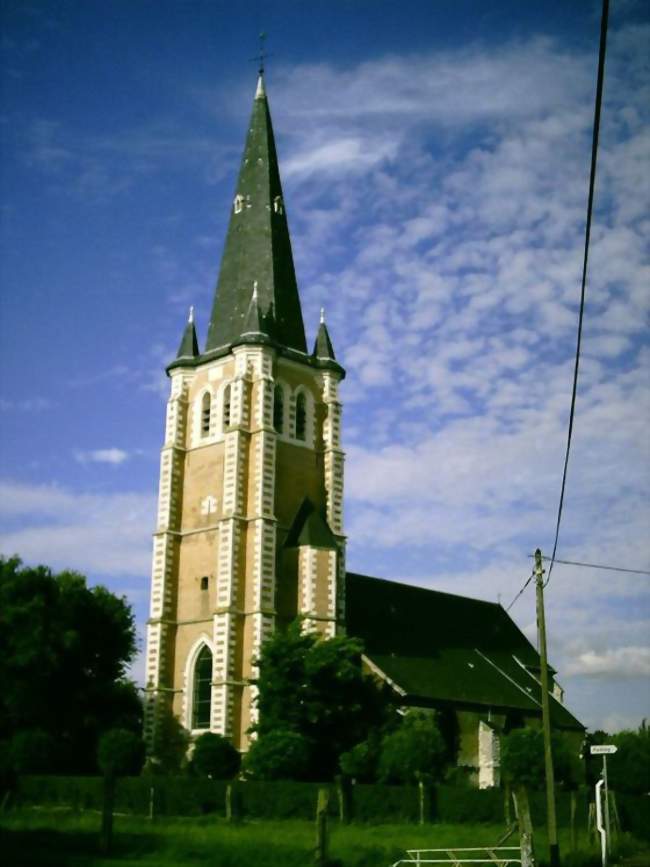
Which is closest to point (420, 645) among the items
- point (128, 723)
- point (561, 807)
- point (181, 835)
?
point (128, 723)

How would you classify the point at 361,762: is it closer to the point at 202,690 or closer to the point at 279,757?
the point at 279,757

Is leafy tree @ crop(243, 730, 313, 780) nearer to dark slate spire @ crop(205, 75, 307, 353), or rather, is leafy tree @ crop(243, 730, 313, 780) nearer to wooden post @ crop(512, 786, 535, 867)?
wooden post @ crop(512, 786, 535, 867)

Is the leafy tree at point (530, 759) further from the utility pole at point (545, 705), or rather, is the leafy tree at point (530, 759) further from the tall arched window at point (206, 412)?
the tall arched window at point (206, 412)

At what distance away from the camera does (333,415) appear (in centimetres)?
5453

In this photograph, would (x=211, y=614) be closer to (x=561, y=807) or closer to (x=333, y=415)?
(x=333, y=415)

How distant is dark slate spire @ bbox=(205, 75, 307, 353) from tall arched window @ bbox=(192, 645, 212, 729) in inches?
617

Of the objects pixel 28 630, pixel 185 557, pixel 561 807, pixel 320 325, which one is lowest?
pixel 561 807

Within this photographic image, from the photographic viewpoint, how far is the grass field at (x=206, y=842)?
19980mm

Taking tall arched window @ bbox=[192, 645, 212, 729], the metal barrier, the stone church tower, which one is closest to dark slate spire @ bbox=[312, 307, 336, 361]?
the stone church tower

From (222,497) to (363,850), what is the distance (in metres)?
28.5

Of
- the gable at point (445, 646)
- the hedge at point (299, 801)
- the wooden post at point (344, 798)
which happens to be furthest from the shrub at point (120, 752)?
the gable at point (445, 646)

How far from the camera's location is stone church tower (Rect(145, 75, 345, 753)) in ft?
155

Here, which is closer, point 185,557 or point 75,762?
point 75,762

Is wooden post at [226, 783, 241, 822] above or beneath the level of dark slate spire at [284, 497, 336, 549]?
beneath
